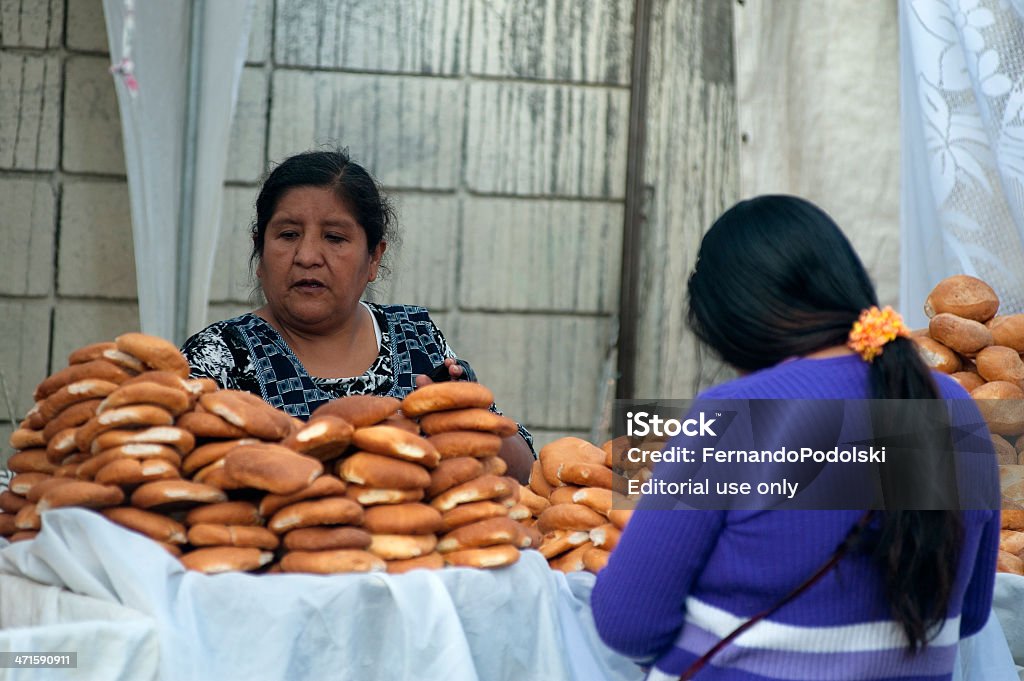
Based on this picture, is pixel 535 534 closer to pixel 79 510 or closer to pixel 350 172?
pixel 79 510

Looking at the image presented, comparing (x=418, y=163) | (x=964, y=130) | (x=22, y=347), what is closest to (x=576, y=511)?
(x=964, y=130)

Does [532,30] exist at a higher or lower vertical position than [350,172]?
higher

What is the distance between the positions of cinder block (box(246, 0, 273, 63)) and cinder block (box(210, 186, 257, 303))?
535 millimetres

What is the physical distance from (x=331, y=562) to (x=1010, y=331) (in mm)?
2051

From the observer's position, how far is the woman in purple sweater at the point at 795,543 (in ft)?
4.94

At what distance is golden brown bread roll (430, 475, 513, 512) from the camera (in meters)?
2.02

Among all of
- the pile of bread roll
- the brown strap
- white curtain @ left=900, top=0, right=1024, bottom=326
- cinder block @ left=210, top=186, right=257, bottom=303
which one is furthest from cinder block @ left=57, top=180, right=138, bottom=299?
the brown strap

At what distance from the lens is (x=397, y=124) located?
4457 millimetres

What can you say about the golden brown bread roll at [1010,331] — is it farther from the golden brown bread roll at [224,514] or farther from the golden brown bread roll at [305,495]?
the golden brown bread roll at [224,514]

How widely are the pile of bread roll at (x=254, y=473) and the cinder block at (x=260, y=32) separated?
8.52 feet

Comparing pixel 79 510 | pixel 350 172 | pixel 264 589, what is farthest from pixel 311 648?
pixel 350 172

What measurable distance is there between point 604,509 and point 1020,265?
5.50 feet

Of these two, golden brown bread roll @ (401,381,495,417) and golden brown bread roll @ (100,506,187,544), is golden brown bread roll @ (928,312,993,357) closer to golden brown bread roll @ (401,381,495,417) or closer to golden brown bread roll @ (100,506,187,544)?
golden brown bread roll @ (401,381,495,417)

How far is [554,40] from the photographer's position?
14.8 ft
